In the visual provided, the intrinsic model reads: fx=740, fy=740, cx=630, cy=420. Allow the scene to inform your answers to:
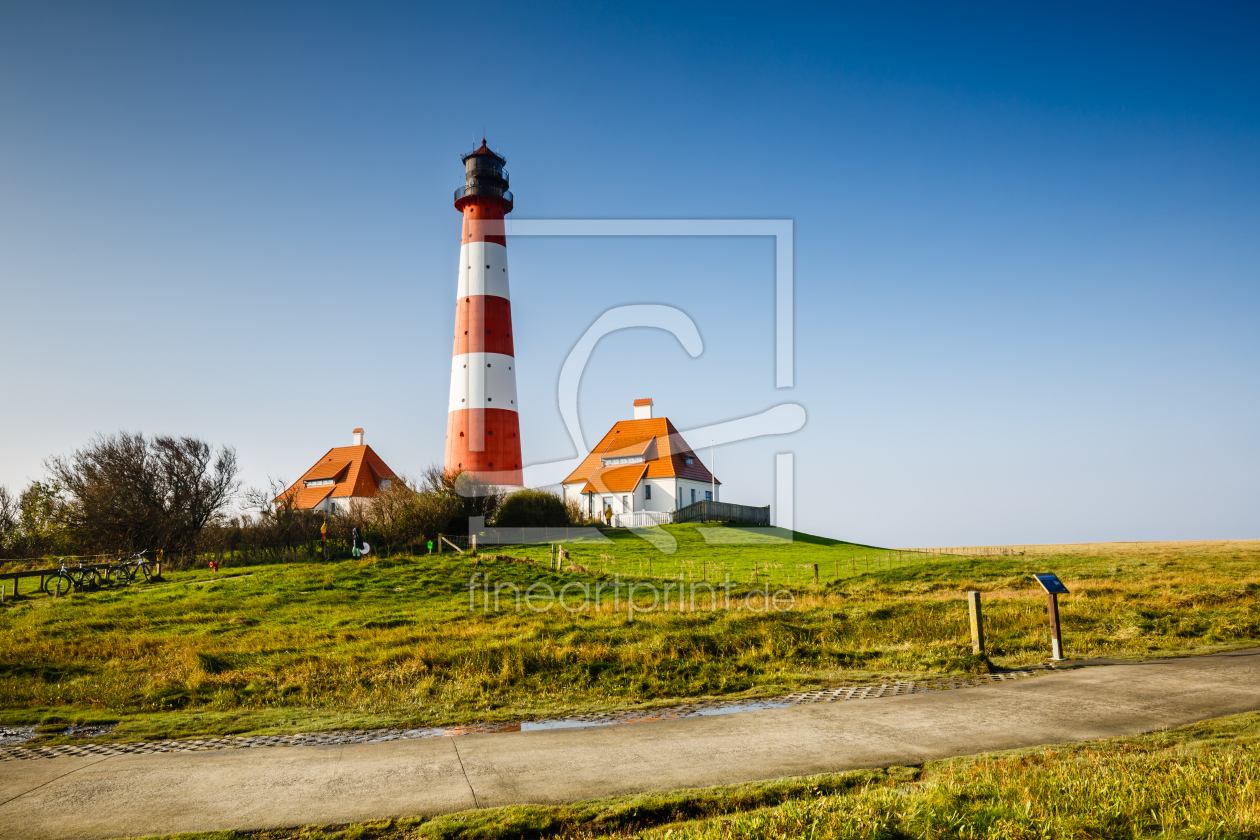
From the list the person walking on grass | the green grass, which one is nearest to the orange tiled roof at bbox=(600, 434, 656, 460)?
the person walking on grass

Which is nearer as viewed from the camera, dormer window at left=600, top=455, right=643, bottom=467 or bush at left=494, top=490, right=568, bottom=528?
bush at left=494, top=490, right=568, bottom=528

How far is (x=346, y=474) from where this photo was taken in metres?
64.4

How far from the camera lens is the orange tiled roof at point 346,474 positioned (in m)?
62.2

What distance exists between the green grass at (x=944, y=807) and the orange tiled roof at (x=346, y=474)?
58.9 metres

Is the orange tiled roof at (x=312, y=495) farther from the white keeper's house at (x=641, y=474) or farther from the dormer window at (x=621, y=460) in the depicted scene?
the dormer window at (x=621, y=460)

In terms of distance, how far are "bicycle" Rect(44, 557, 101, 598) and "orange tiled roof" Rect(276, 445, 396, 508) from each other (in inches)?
1218

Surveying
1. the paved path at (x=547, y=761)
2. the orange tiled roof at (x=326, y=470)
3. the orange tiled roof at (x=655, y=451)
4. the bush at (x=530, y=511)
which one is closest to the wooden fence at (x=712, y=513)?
the orange tiled roof at (x=655, y=451)

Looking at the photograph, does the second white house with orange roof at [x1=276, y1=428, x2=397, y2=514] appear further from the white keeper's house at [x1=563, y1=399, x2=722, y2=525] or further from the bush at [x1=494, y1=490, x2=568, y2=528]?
the bush at [x1=494, y1=490, x2=568, y2=528]

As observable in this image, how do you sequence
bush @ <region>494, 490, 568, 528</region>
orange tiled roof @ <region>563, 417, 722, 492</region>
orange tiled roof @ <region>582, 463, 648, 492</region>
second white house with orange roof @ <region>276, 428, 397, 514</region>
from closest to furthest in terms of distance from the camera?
bush @ <region>494, 490, 568, 528</region> → orange tiled roof @ <region>582, 463, 648, 492</region> → orange tiled roof @ <region>563, 417, 722, 492</region> → second white house with orange roof @ <region>276, 428, 397, 514</region>

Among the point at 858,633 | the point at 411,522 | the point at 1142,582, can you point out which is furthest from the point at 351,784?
the point at 411,522

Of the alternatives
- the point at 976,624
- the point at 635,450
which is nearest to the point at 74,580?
→ the point at 976,624

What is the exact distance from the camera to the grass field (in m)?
10.8

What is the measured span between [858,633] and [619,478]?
41.5 metres

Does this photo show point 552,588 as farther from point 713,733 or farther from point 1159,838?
point 1159,838
